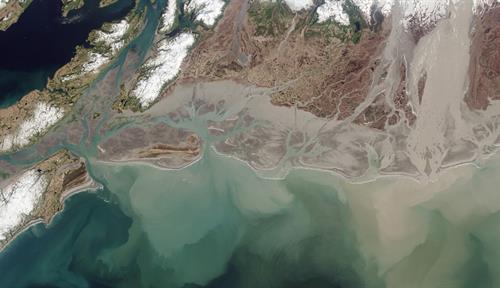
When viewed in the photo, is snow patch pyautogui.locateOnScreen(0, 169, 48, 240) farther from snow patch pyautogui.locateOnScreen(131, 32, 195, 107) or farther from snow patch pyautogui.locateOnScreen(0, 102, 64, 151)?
snow patch pyautogui.locateOnScreen(131, 32, 195, 107)

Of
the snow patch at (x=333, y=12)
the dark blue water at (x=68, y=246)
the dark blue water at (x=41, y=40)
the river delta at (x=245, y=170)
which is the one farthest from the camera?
the dark blue water at (x=41, y=40)

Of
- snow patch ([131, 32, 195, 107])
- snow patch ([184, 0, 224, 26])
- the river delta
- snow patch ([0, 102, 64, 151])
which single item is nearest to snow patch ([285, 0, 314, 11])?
the river delta

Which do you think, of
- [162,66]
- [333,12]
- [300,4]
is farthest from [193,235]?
[333,12]

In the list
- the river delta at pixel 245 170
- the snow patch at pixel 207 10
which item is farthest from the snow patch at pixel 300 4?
the snow patch at pixel 207 10

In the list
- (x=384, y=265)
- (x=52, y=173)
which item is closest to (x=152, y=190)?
(x=52, y=173)

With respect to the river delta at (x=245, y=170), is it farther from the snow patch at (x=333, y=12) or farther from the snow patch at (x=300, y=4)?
the snow patch at (x=333, y=12)

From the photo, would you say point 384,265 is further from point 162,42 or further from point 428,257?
point 162,42
